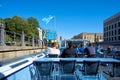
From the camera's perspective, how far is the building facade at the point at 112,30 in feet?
372

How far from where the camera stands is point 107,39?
13512cm

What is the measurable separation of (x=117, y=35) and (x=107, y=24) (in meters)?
23.0

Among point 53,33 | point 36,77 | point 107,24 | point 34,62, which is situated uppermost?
point 107,24

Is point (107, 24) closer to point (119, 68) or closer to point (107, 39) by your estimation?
point (107, 39)

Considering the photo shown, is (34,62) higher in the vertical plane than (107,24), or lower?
lower

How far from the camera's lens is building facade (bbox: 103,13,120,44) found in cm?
11353

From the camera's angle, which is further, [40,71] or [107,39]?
[107,39]

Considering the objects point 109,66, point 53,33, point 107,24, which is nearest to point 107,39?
point 107,24

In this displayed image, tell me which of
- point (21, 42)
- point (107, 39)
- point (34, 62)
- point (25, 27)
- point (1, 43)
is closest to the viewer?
point (34, 62)

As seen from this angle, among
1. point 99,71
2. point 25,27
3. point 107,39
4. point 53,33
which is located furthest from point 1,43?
Answer: point 107,39

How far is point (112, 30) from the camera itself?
124m

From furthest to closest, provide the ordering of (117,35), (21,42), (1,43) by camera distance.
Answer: (117,35)
(21,42)
(1,43)

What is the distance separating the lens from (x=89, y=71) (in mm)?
7246

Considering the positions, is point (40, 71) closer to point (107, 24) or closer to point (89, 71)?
point (89, 71)
